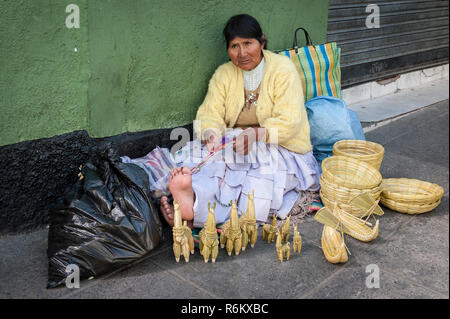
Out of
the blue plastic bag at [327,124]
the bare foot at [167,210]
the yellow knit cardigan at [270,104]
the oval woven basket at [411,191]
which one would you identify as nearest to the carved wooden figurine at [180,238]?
the bare foot at [167,210]

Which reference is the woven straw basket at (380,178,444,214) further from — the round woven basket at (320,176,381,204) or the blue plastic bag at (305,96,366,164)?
the blue plastic bag at (305,96,366,164)

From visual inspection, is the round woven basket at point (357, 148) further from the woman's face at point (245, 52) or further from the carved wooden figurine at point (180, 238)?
the carved wooden figurine at point (180, 238)

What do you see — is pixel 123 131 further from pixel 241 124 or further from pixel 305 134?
pixel 305 134

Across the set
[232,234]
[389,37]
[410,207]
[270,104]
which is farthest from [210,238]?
[389,37]

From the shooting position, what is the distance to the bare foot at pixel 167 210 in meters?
2.74

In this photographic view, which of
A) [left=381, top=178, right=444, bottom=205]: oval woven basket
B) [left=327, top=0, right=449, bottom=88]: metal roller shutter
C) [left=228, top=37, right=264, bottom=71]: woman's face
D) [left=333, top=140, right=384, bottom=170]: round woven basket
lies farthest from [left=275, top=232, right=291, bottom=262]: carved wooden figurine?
[left=327, top=0, right=449, bottom=88]: metal roller shutter

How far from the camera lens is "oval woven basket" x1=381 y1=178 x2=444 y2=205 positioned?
10.6 feet

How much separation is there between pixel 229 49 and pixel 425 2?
5077 millimetres

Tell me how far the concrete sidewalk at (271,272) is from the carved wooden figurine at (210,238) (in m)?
0.08

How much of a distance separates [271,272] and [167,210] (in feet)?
2.43

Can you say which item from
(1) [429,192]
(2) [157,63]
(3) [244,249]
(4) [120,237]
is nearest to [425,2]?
(1) [429,192]

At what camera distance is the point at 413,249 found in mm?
2846

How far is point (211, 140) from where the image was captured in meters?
3.26

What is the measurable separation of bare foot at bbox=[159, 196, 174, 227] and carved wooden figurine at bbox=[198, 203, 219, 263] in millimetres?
266
